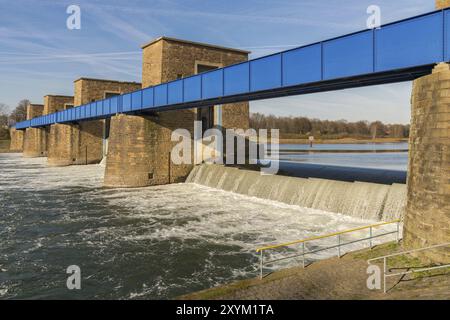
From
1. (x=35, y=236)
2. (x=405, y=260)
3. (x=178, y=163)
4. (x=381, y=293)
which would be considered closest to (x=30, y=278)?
(x=35, y=236)

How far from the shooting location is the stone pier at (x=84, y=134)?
5003 cm

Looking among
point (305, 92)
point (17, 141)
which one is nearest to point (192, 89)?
point (305, 92)

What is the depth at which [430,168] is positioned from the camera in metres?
10.2

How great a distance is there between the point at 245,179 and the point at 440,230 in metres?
17.4

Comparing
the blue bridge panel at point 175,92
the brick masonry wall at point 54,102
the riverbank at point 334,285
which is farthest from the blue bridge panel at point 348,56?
the brick masonry wall at point 54,102

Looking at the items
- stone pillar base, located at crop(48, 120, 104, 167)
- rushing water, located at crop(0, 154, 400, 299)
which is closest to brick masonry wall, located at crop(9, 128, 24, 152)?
stone pillar base, located at crop(48, 120, 104, 167)

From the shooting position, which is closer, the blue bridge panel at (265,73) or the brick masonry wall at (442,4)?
the brick masonry wall at (442,4)

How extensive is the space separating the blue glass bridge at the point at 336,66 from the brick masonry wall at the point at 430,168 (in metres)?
1.28

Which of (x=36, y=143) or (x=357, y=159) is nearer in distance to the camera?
(x=357, y=159)

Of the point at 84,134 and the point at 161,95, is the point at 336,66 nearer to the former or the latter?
the point at 161,95

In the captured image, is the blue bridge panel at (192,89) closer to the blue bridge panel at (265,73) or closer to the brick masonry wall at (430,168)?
the blue bridge panel at (265,73)

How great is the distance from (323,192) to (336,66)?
7.95m

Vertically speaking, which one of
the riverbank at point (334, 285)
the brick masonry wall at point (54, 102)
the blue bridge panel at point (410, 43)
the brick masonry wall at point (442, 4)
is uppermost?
the brick masonry wall at point (54, 102)
